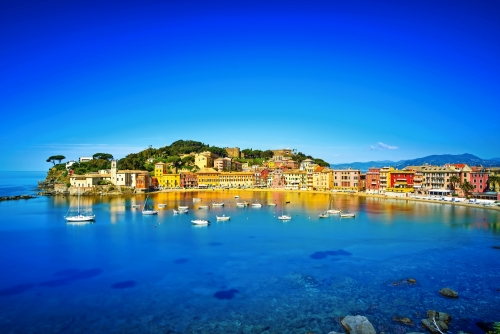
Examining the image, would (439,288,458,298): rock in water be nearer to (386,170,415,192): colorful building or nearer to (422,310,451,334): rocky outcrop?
(422,310,451,334): rocky outcrop

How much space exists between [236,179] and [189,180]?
9.53m

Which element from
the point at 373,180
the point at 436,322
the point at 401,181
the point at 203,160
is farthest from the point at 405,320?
the point at 203,160

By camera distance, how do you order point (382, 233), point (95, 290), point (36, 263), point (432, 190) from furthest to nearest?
point (432, 190) < point (382, 233) < point (36, 263) < point (95, 290)

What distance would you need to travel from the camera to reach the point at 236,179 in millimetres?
72625

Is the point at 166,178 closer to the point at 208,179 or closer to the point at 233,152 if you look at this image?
the point at 208,179

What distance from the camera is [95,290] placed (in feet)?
48.2

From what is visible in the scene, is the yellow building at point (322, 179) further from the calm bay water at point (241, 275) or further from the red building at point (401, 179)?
the calm bay water at point (241, 275)

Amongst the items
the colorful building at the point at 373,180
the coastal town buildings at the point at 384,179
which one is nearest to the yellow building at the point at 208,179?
the colorful building at the point at 373,180

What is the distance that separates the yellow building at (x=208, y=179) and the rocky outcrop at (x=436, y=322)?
61.1 metres

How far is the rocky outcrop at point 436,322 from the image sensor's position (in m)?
10.9

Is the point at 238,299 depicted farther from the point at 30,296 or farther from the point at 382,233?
the point at 382,233

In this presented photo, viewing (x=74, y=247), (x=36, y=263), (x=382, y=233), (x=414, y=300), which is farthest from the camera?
(x=382, y=233)

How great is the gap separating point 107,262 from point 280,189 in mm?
51435

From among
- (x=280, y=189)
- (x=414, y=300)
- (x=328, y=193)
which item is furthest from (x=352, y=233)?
(x=280, y=189)
